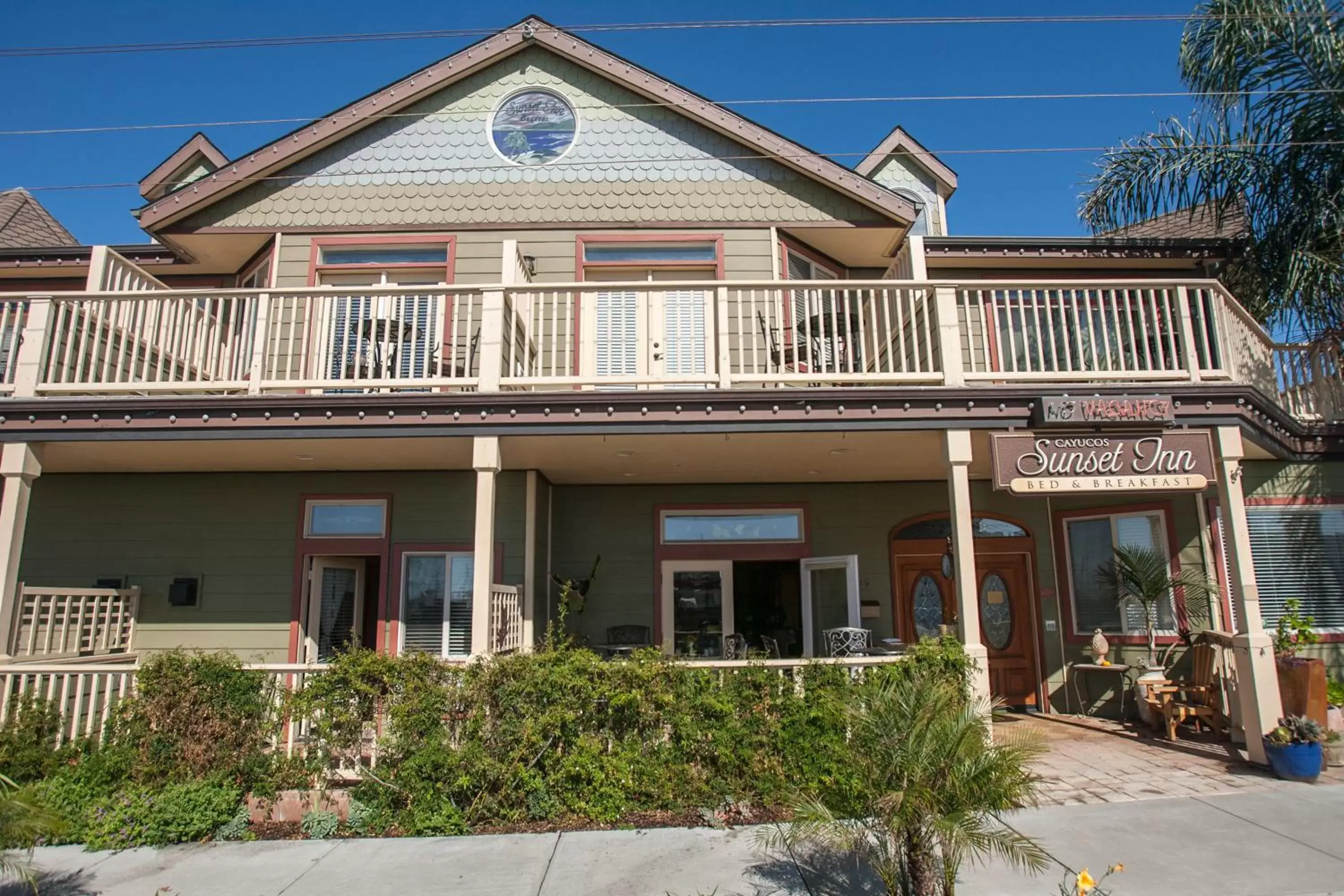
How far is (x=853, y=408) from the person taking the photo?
7262 millimetres

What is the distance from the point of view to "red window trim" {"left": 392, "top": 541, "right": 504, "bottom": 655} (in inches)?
355

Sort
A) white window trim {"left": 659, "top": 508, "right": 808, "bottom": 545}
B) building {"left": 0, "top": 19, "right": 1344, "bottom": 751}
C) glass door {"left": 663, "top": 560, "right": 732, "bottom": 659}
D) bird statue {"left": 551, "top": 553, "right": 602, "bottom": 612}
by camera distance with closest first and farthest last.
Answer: building {"left": 0, "top": 19, "right": 1344, "bottom": 751}, bird statue {"left": 551, "top": 553, "right": 602, "bottom": 612}, glass door {"left": 663, "top": 560, "right": 732, "bottom": 659}, white window trim {"left": 659, "top": 508, "right": 808, "bottom": 545}

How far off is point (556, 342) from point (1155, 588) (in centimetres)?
A: 712

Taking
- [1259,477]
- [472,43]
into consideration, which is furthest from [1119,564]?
[472,43]

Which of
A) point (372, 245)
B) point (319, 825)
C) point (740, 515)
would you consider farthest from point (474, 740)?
point (372, 245)

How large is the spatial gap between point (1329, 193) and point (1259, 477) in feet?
10.7

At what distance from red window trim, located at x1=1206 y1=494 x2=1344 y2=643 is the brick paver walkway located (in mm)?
1671

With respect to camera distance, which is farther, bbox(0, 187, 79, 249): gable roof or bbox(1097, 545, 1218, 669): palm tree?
bbox(0, 187, 79, 249): gable roof

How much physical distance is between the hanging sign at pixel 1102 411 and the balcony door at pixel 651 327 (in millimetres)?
3355

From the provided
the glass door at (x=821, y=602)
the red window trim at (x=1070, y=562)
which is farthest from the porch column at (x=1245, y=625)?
the glass door at (x=821, y=602)

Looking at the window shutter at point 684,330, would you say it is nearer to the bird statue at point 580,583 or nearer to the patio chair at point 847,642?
the bird statue at point 580,583

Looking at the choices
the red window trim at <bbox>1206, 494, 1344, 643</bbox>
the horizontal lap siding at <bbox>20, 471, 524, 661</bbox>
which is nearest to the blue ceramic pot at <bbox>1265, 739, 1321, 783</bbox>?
the red window trim at <bbox>1206, 494, 1344, 643</bbox>

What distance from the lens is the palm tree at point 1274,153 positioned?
8883 mm

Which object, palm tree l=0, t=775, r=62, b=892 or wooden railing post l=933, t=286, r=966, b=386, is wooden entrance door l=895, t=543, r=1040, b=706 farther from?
palm tree l=0, t=775, r=62, b=892
